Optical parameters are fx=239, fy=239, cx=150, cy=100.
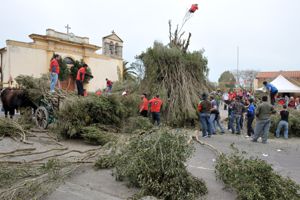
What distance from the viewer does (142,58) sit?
13344 millimetres

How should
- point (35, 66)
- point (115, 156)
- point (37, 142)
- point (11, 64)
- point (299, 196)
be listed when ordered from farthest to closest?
point (35, 66), point (11, 64), point (37, 142), point (115, 156), point (299, 196)

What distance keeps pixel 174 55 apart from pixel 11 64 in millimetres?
20395

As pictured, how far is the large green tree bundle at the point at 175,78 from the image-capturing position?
472 inches

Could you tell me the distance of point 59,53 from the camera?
2917cm

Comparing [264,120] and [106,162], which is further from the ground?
[264,120]

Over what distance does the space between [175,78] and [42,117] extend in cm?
674

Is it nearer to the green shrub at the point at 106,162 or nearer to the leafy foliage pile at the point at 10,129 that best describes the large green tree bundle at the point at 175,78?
the leafy foliage pile at the point at 10,129

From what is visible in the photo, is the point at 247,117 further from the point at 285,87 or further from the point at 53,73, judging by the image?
the point at 285,87

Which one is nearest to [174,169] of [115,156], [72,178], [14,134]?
[115,156]

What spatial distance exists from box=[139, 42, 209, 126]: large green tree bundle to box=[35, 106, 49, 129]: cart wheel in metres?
5.51

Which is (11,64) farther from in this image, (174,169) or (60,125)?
(174,169)

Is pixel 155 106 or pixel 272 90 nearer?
pixel 155 106

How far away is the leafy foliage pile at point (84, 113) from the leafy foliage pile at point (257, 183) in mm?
4719

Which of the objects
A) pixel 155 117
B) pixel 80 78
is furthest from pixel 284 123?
pixel 80 78
